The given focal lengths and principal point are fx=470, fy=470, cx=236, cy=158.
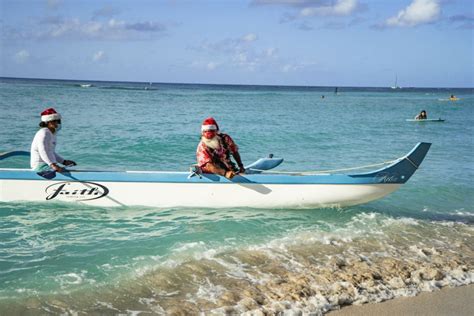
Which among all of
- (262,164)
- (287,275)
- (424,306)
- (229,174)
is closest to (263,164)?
(262,164)

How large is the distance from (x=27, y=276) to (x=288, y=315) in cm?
312

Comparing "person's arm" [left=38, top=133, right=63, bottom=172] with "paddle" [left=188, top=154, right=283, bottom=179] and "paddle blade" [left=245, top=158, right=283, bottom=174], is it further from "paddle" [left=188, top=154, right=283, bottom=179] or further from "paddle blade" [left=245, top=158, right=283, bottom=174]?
"paddle blade" [left=245, top=158, right=283, bottom=174]

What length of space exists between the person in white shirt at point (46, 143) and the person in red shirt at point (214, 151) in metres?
2.26

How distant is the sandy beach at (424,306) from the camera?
4.70 metres

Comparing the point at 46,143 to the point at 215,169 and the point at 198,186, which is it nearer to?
the point at 198,186

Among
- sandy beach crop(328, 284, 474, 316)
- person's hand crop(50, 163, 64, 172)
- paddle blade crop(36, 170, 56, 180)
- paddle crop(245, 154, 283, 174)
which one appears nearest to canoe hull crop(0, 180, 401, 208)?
paddle blade crop(36, 170, 56, 180)

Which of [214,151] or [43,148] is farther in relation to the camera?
[214,151]

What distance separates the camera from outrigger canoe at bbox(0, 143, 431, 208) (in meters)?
7.61

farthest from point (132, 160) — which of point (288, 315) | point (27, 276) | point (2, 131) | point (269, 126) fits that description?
point (269, 126)

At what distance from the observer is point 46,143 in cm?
730

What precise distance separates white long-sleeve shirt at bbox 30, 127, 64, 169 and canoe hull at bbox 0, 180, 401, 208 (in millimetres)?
395

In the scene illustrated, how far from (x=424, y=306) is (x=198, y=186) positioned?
13.0ft

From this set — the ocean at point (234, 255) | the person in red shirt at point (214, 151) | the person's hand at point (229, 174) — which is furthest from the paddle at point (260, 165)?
the ocean at point (234, 255)

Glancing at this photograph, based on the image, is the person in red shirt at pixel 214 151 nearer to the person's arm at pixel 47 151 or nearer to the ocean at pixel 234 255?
the ocean at pixel 234 255
